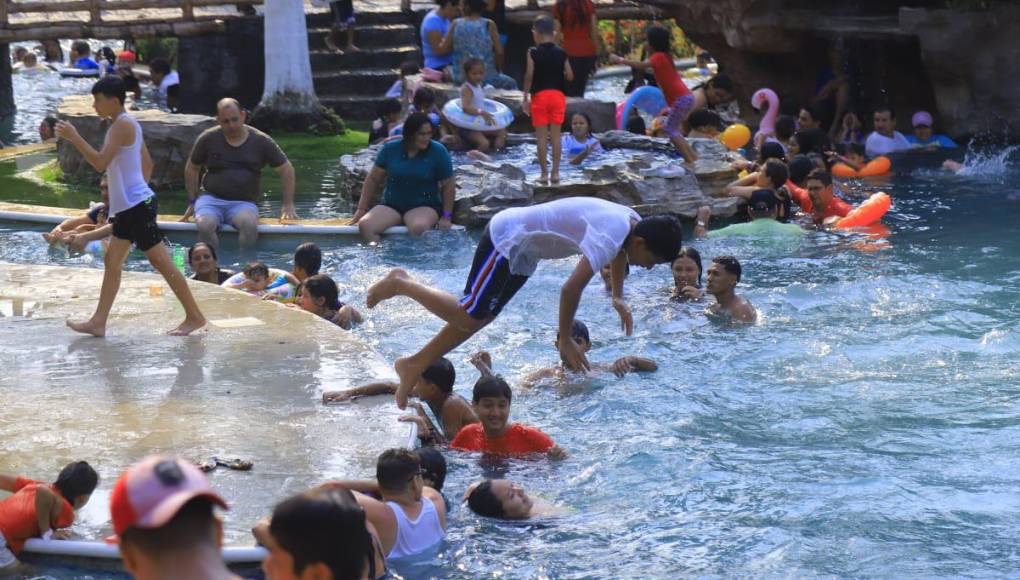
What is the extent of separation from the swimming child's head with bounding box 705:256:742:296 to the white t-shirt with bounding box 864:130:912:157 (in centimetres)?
787

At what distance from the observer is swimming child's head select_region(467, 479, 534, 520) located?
5.98 meters

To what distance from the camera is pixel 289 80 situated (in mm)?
18000

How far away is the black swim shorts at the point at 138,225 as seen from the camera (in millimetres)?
7488

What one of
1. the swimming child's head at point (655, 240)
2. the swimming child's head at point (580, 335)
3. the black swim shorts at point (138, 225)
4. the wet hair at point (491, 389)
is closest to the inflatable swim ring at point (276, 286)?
the black swim shorts at point (138, 225)

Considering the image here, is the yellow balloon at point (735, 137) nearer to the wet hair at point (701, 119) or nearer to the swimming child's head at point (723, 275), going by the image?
the wet hair at point (701, 119)

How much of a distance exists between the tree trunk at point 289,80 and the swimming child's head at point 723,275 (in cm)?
994

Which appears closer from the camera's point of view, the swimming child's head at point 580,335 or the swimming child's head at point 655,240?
the swimming child's head at point 655,240

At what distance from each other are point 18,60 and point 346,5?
38.3 ft

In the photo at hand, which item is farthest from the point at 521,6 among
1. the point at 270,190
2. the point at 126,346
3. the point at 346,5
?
the point at 126,346

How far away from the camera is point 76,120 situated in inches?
610

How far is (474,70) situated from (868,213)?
15.7ft

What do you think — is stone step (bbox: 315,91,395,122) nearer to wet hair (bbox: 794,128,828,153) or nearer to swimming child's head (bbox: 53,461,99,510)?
wet hair (bbox: 794,128,828,153)

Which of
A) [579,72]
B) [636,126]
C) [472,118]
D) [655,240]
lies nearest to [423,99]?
[472,118]

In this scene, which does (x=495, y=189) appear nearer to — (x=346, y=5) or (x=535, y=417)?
(x=535, y=417)
